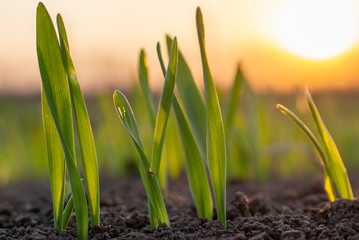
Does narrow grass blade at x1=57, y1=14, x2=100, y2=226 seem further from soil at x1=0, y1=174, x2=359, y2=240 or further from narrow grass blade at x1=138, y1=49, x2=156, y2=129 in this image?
narrow grass blade at x1=138, y1=49, x2=156, y2=129

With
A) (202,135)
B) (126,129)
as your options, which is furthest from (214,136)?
(126,129)

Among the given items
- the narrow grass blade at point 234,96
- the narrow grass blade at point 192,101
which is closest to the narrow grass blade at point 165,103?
the narrow grass blade at point 192,101

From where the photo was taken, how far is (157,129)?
1036 millimetres

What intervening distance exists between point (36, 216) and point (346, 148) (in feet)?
9.73

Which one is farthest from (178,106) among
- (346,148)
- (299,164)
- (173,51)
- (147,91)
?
(346,148)

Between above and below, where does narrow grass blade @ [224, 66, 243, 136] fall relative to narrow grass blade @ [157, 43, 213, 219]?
above

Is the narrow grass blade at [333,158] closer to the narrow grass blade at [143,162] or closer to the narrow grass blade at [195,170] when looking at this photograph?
the narrow grass blade at [195,170]

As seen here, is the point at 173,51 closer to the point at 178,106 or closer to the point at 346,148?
the point at 178,106

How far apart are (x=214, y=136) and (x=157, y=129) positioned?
15cm

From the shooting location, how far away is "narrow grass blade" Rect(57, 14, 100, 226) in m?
0.95

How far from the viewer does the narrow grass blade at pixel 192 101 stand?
1.15 m

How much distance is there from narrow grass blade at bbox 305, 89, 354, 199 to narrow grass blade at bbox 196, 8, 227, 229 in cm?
33

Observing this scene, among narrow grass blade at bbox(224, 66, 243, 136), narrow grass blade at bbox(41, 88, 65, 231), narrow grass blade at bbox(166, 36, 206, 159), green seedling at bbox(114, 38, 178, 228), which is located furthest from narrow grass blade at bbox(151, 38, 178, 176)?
narrow grass blade at bbox(224, 66, 243, 136)

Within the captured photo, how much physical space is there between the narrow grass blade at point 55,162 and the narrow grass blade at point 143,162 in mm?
200
